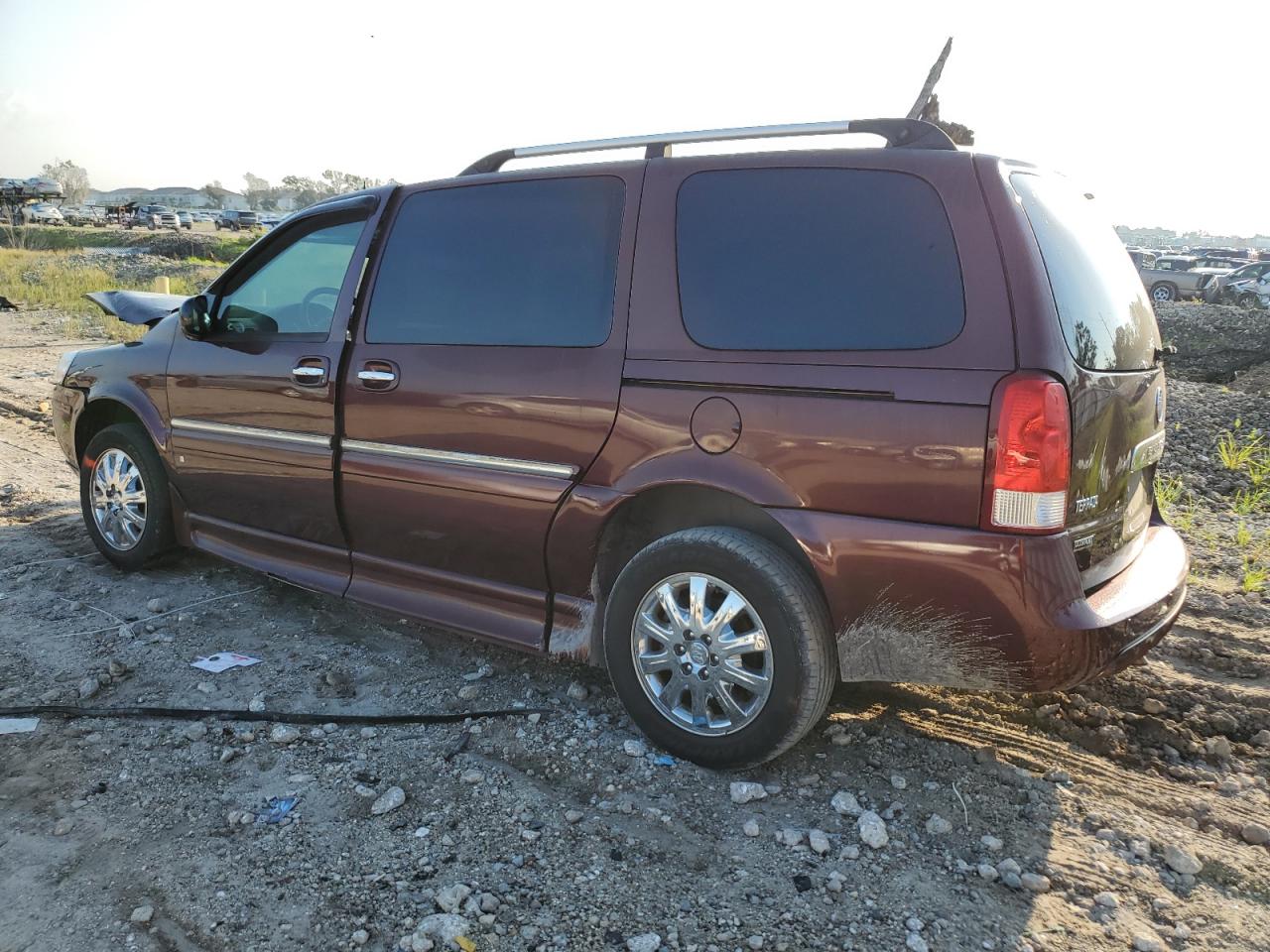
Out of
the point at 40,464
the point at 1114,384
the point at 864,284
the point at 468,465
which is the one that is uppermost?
A: the point at 864,284

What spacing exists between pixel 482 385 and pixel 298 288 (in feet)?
4.45

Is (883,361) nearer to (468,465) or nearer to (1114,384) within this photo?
(1114,384)

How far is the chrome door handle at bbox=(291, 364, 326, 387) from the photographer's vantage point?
4.04 meters

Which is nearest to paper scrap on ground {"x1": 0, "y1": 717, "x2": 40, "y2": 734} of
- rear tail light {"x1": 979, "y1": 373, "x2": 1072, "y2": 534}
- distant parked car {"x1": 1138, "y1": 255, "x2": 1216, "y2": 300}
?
rear tail light {"x1": 979, "y1": 373, "x2": 1072, "y2": 534}

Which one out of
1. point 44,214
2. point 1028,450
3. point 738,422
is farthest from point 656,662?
point 44,214

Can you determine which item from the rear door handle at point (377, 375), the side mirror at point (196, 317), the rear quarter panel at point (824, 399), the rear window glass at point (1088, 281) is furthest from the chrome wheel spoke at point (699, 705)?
the side mirror at point (196, 317)

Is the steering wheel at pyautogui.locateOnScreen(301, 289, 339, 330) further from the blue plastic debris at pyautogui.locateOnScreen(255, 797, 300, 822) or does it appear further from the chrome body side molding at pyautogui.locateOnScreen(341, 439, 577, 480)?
the blue plastic debris at pyautogui.locateOnScreen(255, 797, 300, 822)

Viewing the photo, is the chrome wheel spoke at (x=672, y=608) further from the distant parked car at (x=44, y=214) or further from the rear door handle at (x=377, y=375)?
the distant parked car at (x=44, y=214)

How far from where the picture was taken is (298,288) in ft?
14.4

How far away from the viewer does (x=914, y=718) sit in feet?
11.5

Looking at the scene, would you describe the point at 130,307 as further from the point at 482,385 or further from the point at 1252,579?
the point at 1252,579

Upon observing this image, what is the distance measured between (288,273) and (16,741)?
7.22ft

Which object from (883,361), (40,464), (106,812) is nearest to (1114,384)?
(883,361)

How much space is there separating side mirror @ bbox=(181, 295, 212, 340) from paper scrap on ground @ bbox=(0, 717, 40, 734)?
1.88 m
